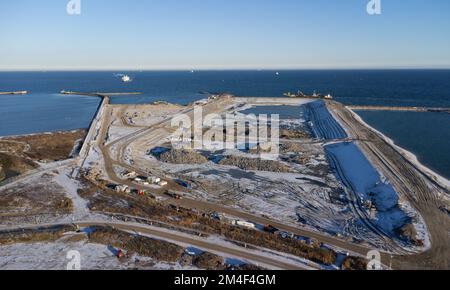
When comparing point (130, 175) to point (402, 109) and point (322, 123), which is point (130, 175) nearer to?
point (322, 123)

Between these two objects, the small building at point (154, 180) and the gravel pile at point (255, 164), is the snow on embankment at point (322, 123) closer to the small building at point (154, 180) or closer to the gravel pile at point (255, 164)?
the gravel pile at point (255, 164)

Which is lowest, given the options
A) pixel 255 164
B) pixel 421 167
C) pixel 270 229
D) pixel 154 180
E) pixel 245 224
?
pixel 270 229

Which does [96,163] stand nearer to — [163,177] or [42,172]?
[42,172]

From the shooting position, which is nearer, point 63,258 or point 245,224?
point 63,258

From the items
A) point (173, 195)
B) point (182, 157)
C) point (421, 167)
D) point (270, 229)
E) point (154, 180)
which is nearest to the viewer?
point (270, 229)

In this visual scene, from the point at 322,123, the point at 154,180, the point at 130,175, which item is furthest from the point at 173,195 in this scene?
the point at 322,123

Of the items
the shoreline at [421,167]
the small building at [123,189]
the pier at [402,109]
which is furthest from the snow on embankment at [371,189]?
the pier at [402,109]

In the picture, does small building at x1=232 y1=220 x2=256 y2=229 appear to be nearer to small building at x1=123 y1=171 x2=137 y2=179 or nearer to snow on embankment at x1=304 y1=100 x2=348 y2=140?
small building at x1=123 y1=171 x2=137 y2=179
